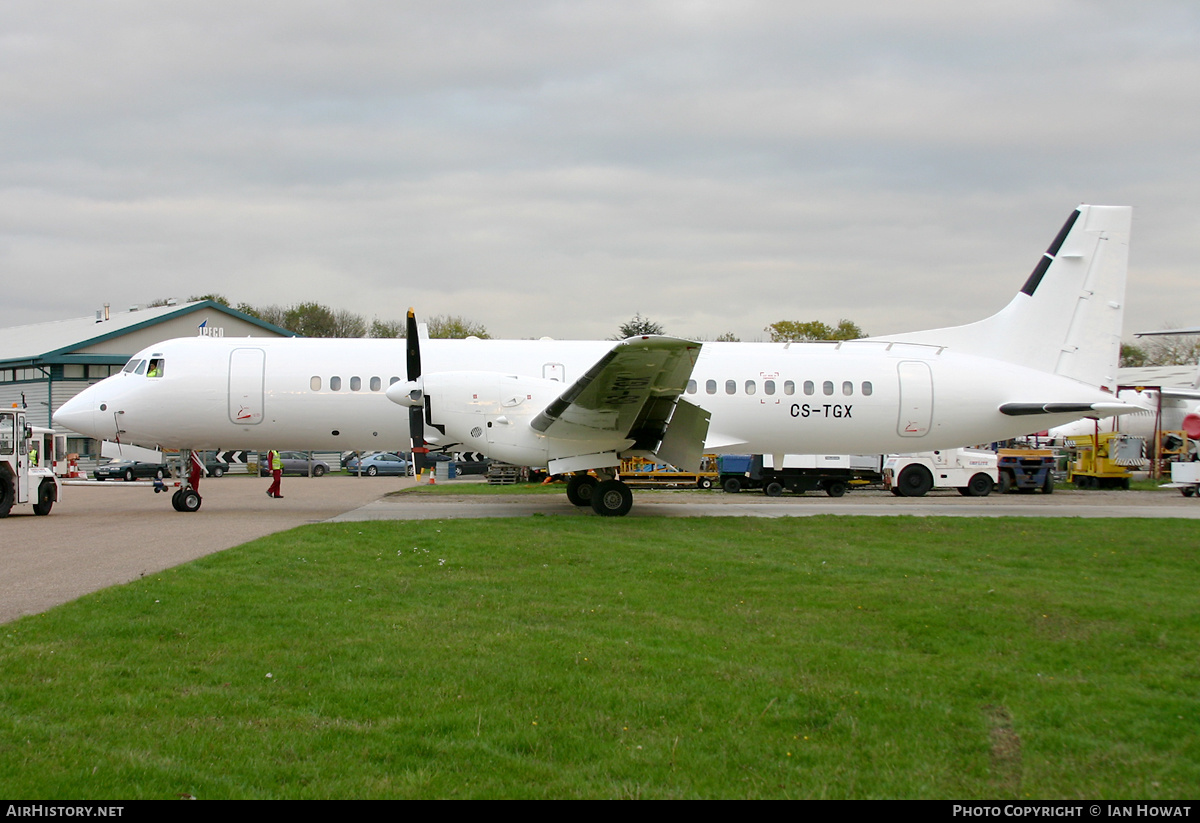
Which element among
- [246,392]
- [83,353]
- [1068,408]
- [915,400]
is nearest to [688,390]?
[915,400]

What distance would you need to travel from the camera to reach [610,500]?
17.5 metres

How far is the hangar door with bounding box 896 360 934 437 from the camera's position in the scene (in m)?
19.4

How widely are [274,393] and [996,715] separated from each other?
1625 cm

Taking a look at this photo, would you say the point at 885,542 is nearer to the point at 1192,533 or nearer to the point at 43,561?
the point at 1192,533

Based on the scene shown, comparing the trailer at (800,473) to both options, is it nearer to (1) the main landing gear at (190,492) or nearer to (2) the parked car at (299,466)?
(1) the main landing gear at (190,492)

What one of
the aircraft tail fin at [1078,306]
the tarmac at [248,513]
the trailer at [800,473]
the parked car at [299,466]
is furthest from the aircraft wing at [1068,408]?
the parked car at [299,466]

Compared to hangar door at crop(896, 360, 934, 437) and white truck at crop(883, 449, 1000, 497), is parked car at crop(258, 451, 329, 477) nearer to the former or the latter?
white truck at crop(883, 449, 1000, 497)

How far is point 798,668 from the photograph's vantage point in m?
6.37

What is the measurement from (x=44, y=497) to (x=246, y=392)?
535 cm

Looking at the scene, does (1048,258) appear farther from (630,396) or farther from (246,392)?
(246,392)

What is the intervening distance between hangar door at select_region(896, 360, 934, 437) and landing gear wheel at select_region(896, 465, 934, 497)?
7.79 metres

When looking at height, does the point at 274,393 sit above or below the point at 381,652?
above

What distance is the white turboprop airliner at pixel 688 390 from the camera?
17.2m
